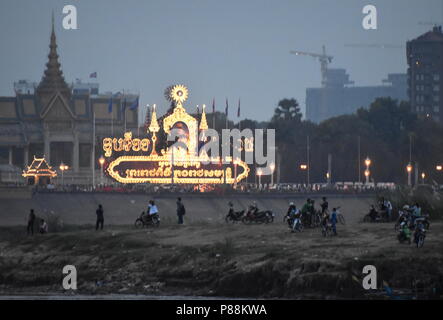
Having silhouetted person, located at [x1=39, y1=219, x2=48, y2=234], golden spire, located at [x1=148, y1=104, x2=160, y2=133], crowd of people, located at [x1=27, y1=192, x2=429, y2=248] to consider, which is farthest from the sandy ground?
golden spire, located at [x1=148, y1=104, x2=160, y2=133]

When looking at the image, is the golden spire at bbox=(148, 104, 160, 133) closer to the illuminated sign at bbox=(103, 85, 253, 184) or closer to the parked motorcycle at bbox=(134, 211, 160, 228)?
the illuminated sign at bbox=(103, 85, 253, 184)

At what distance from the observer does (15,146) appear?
19188 centimetres

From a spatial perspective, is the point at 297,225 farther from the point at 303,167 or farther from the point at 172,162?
the point at 303,167

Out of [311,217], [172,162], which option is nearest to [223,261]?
[311,217]

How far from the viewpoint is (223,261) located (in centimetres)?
7950

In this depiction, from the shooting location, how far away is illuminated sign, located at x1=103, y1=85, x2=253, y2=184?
474 ft

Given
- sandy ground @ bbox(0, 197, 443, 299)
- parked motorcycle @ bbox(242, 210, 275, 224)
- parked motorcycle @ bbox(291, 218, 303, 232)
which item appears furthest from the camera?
parked motorcycle @ bbox(242, 210, 275, 224)

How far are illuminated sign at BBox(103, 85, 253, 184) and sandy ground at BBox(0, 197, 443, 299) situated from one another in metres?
45.5

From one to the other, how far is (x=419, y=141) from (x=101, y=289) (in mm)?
121490

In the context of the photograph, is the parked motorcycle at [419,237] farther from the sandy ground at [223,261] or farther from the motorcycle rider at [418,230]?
the sandy ground at [223,261]

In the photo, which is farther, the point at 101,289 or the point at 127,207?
the point at 127,207

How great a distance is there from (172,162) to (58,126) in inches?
2003

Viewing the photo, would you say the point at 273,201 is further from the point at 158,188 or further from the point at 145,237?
Result: the point at 145,237

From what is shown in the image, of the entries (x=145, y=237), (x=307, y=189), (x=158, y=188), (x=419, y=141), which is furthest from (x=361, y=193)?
(x=145, y=237)
